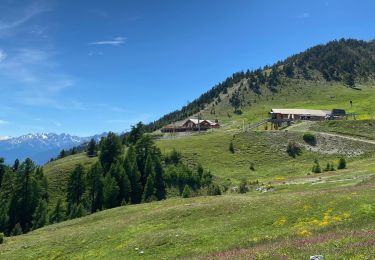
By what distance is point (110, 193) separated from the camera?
96.4 m

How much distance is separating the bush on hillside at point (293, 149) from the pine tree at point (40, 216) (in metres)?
69.6

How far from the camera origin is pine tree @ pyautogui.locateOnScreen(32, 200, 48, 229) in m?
91.5

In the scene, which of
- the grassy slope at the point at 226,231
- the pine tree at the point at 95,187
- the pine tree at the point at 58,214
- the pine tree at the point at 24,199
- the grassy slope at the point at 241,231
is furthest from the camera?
the pine tree at the point at 95,187

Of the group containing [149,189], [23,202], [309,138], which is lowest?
[23,202]

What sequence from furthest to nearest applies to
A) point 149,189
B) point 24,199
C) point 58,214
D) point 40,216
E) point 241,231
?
point 24,199 → point 149,189 → point 40,216 → point 58,214 → point 241,231

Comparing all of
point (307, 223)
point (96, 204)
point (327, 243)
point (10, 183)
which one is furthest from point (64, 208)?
point (327, 243)

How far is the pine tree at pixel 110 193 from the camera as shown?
9631 cm

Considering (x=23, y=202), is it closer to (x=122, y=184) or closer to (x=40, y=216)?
(x=40, y=216)

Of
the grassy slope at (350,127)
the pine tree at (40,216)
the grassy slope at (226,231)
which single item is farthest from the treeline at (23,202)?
the grassy slope at (350,127)

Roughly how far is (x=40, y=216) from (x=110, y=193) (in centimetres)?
1598

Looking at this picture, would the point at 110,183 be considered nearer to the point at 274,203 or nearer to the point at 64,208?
the point at 64,208

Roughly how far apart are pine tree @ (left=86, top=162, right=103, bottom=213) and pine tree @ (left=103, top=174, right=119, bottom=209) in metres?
4.53

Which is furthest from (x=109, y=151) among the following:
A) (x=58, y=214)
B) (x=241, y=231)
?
(x=241, y=231)

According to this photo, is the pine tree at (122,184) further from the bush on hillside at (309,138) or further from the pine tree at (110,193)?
the bush on hillside at (309,138)
